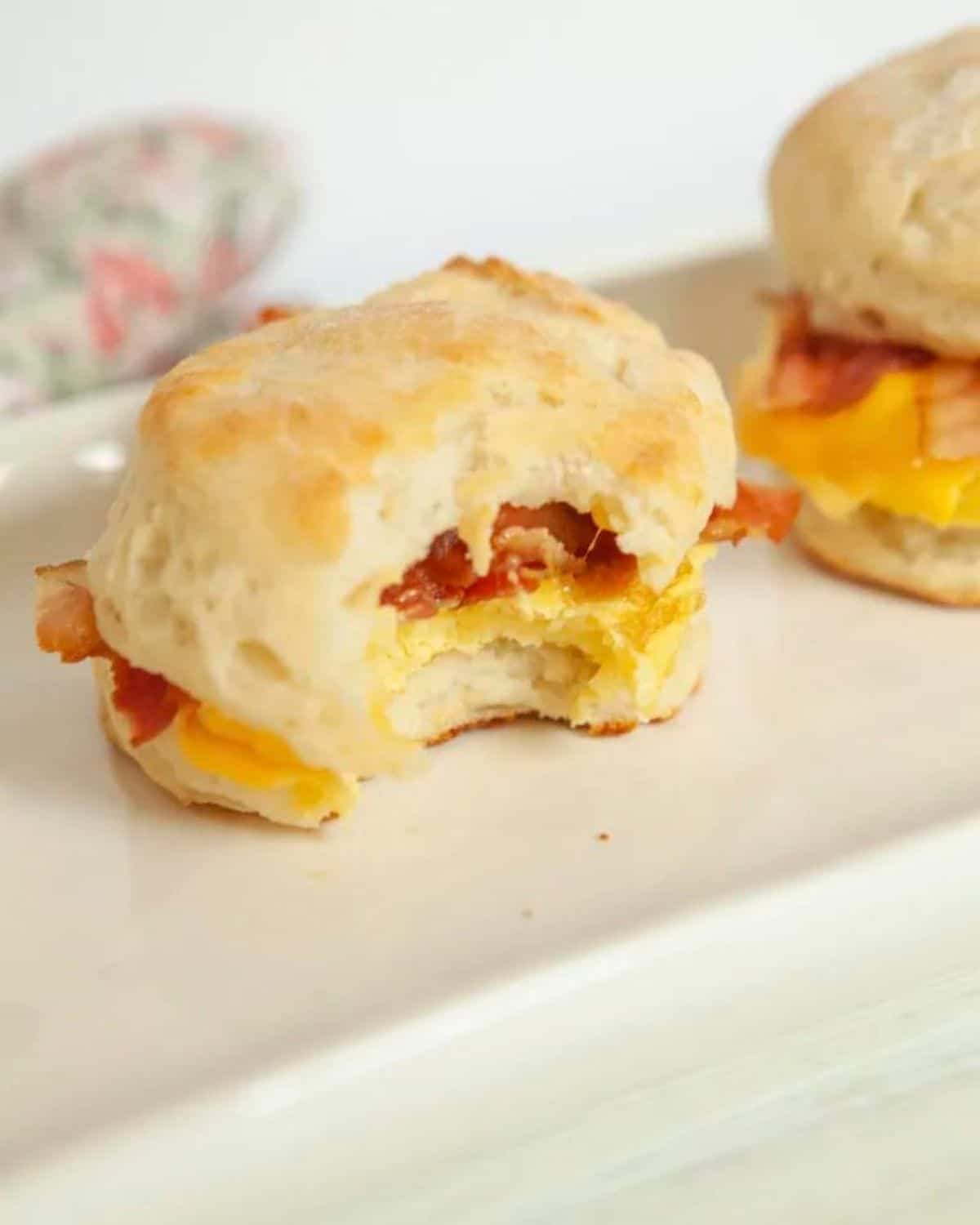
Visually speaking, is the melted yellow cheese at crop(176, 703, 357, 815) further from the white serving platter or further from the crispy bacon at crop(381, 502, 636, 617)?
the crispy bacon at crop(381, 502, 636, 617)

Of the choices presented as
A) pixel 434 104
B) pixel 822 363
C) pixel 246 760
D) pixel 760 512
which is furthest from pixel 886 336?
pixel 434 104

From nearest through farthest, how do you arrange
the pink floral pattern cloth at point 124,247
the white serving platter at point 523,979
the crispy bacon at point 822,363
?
1. the white serving platter at point 523,979
2. the crispy bacon at point 822,363
3. the pink floral pattern cloth at point 124,247

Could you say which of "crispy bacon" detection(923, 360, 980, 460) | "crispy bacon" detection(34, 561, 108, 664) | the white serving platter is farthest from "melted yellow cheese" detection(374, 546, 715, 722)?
"crispy bacon" detection(923, 360, 980, 460)

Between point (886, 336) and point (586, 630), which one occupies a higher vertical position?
point (886, 336)

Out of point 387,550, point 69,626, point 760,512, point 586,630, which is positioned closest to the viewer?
point 387,550

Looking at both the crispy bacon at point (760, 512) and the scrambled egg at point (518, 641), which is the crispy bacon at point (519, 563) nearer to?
the scrambled egg at point (518, 641)

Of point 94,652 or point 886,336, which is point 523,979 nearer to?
point 94,652

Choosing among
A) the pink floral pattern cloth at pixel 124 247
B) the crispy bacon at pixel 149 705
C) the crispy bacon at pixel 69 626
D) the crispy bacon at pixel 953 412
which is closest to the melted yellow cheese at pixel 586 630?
the crispy bacon at pixel 149 705
